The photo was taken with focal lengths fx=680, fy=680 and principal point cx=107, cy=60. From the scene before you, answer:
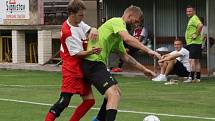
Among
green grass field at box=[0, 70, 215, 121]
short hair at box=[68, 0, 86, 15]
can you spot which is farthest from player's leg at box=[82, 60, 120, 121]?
green grass field at box=[0, 70, 215, 121]

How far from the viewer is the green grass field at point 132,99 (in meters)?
11.9

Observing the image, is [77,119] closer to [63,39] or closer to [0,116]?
[63,39]

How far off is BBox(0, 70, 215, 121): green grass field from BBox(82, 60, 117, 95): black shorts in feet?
6.28

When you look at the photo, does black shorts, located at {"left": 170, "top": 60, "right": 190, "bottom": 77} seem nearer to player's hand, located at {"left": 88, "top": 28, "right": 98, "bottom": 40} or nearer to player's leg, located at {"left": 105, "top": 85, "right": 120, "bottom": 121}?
player's hand, located at {"left": 88, "top": 28, "right": 98, "bottom": 40}

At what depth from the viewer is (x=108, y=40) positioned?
9898 millimetres

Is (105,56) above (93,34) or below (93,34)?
below

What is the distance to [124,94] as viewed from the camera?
51.7ft

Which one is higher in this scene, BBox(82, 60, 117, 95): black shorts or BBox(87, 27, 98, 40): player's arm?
BBox(87, 27, 98, 40): player's arm

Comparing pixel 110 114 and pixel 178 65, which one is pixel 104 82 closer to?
pixel 110 114

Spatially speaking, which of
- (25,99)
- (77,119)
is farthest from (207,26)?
(77,119)

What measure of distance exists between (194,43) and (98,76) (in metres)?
10.1

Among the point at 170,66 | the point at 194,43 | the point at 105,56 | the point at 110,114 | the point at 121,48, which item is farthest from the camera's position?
the point at 194,43

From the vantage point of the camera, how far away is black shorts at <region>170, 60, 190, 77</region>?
62.2ft

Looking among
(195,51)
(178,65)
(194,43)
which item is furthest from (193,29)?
(178,65)
